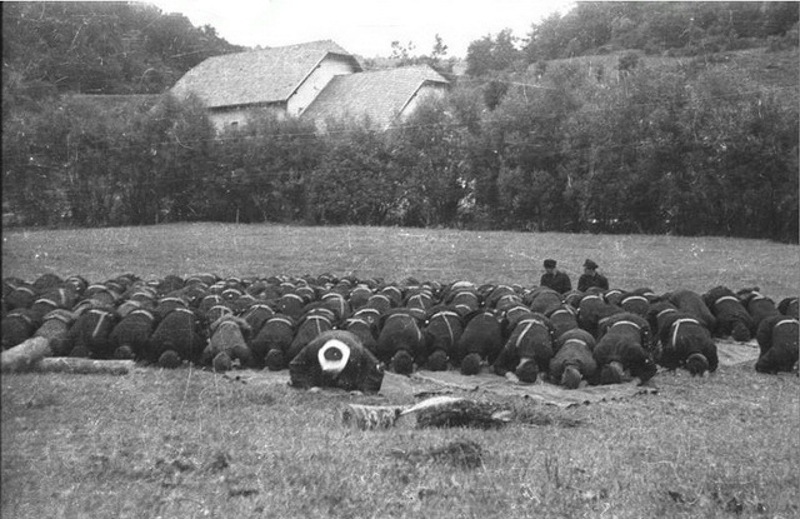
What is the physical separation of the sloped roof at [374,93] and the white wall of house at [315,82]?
392mm

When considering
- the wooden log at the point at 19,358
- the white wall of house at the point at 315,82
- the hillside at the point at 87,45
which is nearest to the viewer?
the wooden log at the point at 19,358

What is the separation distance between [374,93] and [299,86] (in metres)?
4.31

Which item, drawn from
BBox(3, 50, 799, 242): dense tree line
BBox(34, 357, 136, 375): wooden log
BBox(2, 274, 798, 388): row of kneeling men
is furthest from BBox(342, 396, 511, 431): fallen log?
BBox(3, 50, 799, 242): dense tree line

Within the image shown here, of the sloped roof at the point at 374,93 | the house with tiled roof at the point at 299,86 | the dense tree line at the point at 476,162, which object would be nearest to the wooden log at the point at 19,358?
the dense tree line at the point at 476,162

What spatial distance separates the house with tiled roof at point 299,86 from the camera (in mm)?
47188

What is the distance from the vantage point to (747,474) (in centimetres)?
692

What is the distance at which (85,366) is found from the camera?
10836 mm

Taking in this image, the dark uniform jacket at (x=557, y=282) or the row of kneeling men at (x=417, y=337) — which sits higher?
the dark uniform jacket at (x=557, y=282)

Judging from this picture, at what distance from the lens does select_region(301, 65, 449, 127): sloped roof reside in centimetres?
4697

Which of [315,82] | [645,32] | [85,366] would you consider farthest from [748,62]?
[85,366]

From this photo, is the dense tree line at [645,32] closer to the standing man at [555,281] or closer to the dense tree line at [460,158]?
the dense tree line at [460,158]

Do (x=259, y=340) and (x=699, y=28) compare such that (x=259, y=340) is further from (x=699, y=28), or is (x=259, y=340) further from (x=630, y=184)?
(x=699, y=28)

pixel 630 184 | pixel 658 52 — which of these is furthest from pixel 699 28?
pixel 630 184

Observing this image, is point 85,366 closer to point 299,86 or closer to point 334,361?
point 334,361
